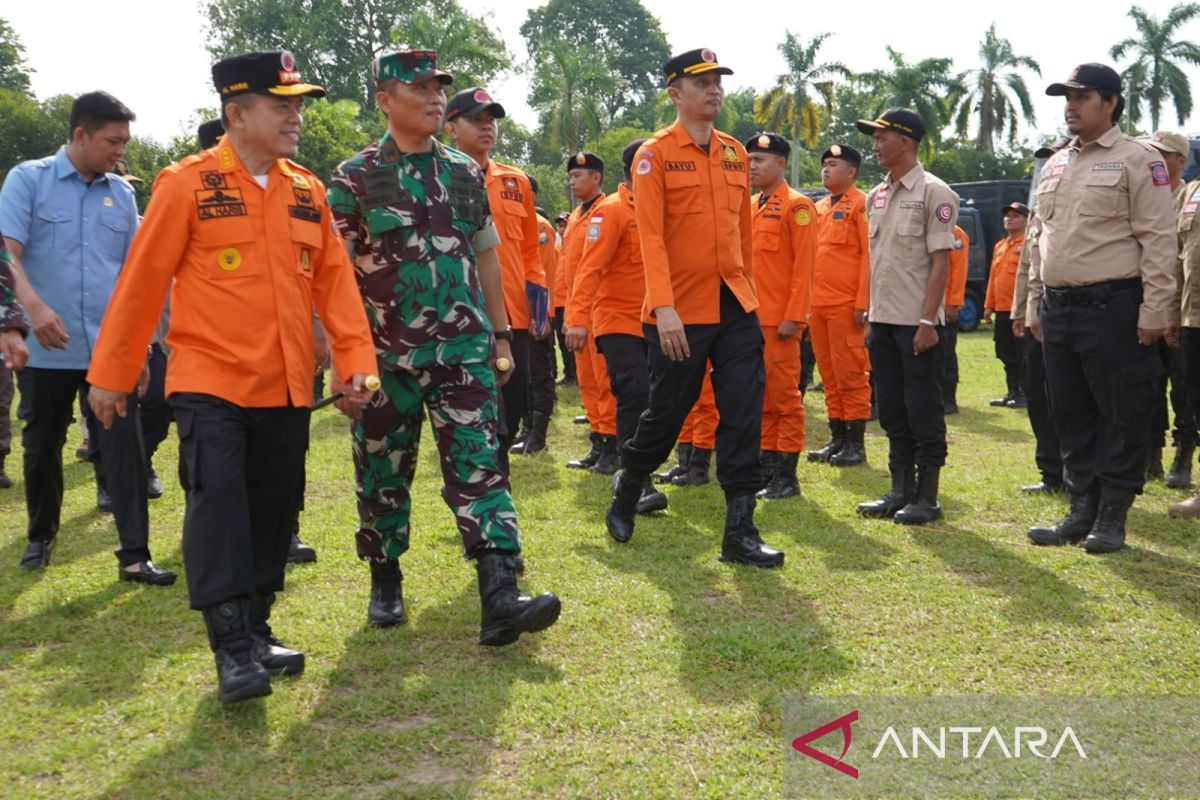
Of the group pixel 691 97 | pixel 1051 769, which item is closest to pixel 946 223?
pixel 691 97

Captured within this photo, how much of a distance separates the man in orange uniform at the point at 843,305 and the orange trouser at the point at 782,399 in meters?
0.95

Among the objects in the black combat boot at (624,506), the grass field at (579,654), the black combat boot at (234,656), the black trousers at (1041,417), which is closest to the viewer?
the grass field at (579,654)

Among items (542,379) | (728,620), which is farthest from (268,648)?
(542,379)

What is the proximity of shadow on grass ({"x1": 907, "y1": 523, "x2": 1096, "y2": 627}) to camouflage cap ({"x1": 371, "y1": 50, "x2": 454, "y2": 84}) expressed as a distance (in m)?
3.19

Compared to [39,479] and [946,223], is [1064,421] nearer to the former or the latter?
[946,223]

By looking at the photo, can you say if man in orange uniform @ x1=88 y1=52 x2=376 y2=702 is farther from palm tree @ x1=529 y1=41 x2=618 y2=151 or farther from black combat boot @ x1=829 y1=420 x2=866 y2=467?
palm tree @ x1=529 y1=41 x2=618 y2=151

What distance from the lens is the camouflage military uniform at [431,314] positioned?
4246 millimetres

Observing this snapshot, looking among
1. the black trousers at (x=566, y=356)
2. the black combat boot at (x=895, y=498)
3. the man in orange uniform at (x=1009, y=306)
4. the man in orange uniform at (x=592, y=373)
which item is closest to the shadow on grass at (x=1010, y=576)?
the black combat boot at (x=895, y=498)

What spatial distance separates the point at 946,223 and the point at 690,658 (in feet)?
11.2

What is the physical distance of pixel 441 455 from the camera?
4363 millimetres

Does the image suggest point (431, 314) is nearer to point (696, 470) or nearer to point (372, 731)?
point (372, 731)

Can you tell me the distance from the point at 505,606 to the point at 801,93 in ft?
153

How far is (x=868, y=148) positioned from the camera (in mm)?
60812

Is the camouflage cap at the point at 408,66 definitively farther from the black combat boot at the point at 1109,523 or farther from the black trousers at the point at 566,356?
the black trousers at the point at 566,356
